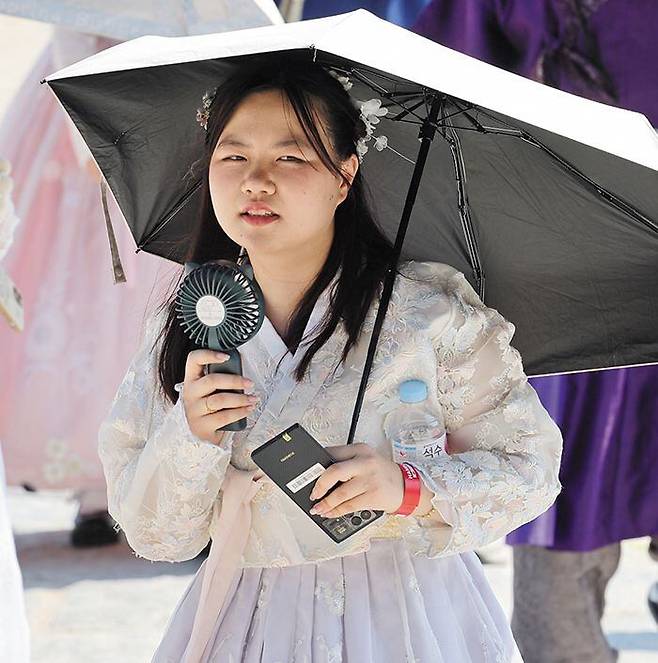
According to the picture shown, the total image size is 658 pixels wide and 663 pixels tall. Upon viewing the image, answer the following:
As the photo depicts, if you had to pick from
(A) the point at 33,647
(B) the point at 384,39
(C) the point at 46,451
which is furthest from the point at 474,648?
(C) the point at 46,451

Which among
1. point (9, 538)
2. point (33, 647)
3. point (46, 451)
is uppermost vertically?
point (9, 538)

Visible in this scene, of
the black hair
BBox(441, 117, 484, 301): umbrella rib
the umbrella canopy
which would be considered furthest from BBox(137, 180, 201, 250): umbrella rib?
BBox(441, 117, 484, 301): umbrella rib

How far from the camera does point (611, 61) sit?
3.64m

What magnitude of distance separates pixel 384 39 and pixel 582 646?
7.20ft

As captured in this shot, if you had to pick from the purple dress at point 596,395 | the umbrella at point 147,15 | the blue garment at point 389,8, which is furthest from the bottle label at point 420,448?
the blue garment at point 389,8

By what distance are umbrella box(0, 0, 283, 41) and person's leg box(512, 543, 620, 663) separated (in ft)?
5.12

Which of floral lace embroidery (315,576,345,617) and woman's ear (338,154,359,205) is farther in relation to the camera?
woman's ear (338,154,359,205)

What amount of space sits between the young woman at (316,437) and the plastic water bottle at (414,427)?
19 millimetres

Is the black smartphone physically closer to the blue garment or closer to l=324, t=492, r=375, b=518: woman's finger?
l=324, t=492, r=375, b=518: woman's finger

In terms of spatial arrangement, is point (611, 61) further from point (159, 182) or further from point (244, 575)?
point (244, 575)

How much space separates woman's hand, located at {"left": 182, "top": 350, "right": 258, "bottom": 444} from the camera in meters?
2.02

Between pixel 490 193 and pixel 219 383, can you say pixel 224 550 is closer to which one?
pixel 219 383

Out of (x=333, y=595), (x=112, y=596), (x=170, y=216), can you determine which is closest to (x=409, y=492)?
(x=333, y=595)

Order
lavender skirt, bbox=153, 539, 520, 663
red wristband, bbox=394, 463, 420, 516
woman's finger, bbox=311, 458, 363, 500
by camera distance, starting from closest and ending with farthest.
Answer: woman's finger, bbox=311, 458, 363, 500 < red wristband, bbox=394, 463, 420, 516 < lavender skirt, bbox=153, 539, 520, 663
